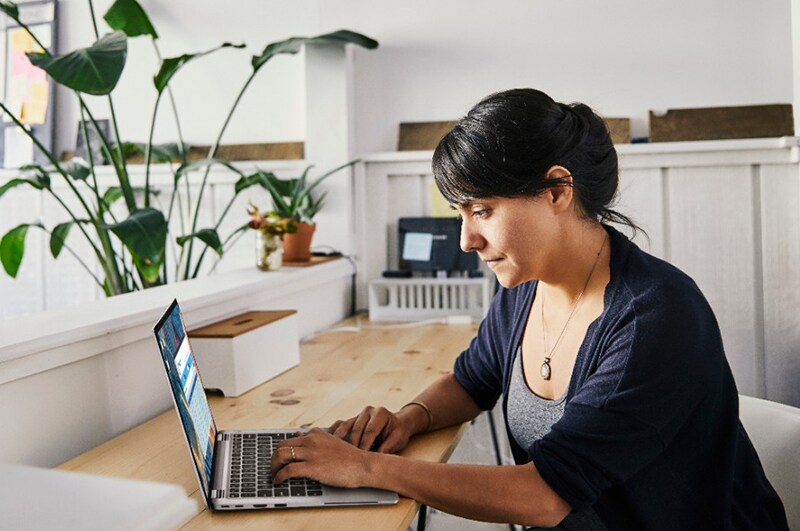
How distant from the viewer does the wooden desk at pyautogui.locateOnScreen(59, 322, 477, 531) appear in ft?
3.72

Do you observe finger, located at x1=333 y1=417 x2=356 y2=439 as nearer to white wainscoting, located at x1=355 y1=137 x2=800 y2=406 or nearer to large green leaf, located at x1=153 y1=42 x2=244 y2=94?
large green leaf, located at x1=153 y1=42 x2=244 y2=94

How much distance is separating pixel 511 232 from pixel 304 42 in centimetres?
157

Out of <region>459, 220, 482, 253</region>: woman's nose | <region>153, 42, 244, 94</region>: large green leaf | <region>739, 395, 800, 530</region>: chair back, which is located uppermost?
<region>153, 42, 244, 94</region>: large green leaf

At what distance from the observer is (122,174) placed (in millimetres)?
2514

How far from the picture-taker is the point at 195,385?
1.37 meters

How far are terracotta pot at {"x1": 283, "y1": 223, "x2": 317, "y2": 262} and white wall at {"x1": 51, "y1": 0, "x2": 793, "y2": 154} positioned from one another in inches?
17.9

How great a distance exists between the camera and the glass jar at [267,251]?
243 cm

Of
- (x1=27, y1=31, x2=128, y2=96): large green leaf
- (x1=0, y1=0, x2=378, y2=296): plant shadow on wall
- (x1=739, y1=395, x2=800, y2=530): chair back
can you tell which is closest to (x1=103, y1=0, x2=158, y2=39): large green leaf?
(x1=0, y1=0, x2=378, y2=296): plant shadow on wall

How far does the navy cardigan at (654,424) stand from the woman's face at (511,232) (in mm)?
127

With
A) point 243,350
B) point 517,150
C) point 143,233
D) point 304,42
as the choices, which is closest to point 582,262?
point 517,150

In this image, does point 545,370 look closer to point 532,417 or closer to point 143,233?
point 532,417

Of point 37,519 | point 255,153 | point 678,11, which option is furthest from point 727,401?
point 255,153

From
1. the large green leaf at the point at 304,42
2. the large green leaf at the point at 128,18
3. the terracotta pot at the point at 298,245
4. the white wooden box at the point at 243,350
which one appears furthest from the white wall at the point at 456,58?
the white wooden box at the point at 243,350

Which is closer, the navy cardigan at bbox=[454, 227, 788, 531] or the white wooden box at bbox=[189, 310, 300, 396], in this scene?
the navy cardigan at bbox=[454, 227, 788, 531]
